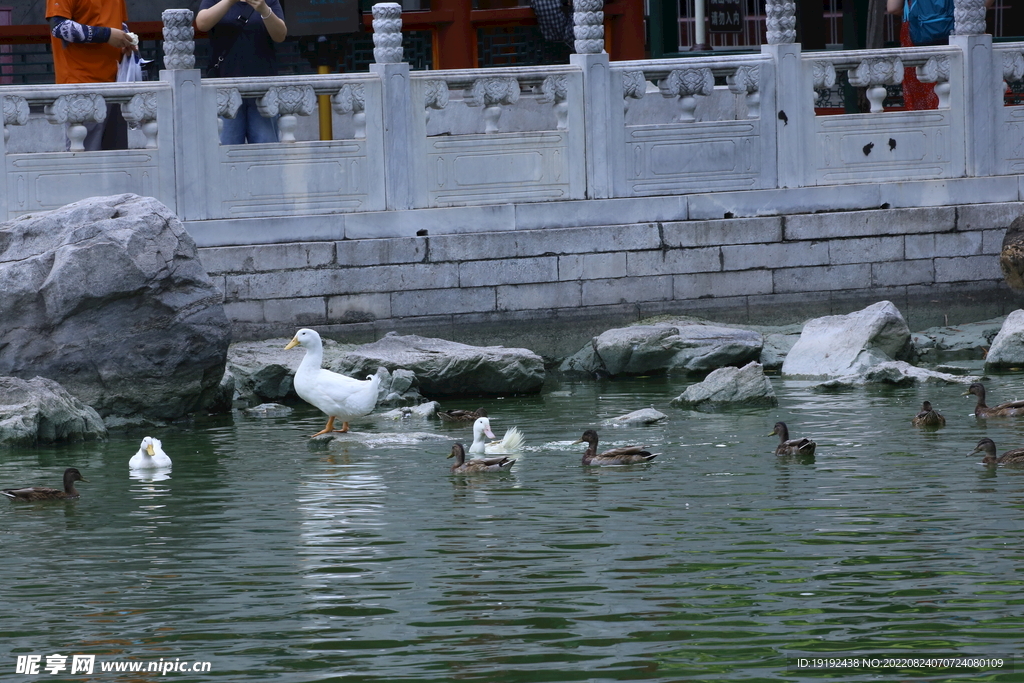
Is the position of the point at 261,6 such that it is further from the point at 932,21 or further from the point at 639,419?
the point at 932,21

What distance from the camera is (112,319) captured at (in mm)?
12602

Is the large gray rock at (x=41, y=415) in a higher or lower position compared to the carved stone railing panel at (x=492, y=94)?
lower

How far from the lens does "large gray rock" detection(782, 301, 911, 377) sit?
45.4 feet

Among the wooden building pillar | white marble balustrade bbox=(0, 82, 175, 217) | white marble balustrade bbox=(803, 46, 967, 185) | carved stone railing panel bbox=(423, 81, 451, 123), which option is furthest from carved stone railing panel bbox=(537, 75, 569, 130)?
the wooden building pillar

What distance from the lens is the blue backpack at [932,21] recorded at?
53.9 feet

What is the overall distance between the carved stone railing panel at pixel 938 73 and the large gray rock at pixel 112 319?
22.9 ft

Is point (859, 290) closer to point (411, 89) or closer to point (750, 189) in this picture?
point (750, 189)

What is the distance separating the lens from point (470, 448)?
36.2 feet

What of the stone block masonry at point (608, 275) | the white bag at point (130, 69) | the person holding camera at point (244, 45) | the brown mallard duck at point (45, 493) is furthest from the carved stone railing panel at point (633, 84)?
the brown mallard duck at point (45, 493)

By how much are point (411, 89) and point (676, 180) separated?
252 centimetres

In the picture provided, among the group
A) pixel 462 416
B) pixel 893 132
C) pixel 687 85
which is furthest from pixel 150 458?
pixel 893 132

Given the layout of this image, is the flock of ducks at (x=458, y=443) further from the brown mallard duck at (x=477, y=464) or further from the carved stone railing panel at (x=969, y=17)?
the carved stone railing panel at (x=969, y=17)

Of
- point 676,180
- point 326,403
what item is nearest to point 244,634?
point 326,403

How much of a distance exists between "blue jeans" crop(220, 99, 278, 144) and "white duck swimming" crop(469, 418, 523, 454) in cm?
456
